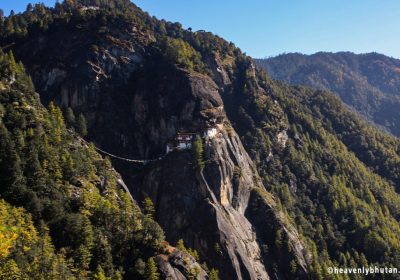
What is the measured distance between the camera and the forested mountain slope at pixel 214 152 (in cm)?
11556

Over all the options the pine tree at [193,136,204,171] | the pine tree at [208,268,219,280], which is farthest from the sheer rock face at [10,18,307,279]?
the pine tree at [208,268,219,280]

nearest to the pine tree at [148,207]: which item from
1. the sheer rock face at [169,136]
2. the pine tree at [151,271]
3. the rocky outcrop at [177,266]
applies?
the sheer rock face at [169,136]

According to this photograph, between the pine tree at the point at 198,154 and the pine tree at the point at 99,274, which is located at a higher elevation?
the pine tree at the point at 198,154

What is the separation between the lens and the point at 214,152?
122688 millimetres

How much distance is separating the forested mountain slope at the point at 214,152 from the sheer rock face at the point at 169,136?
1.05ft

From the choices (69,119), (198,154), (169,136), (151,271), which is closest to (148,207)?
(198,154)

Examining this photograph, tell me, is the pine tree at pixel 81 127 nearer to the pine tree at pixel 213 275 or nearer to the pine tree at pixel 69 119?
the pine tree at pixel 69 119

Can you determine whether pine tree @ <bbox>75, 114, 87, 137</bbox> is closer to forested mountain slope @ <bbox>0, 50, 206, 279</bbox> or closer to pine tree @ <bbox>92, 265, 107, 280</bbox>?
forested mountain slope @ <bbox>0, 50, 206, 279</bbox>

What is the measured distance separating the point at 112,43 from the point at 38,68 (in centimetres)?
2377

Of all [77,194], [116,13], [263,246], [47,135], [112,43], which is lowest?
[263,246]

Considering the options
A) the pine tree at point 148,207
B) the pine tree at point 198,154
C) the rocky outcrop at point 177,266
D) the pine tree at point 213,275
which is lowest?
the pine tree at point 213,275

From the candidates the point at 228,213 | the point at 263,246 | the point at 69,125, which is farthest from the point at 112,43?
the point at 263,246

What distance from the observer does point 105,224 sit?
289 feet

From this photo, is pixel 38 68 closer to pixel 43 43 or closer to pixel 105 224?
pixel 43 43
